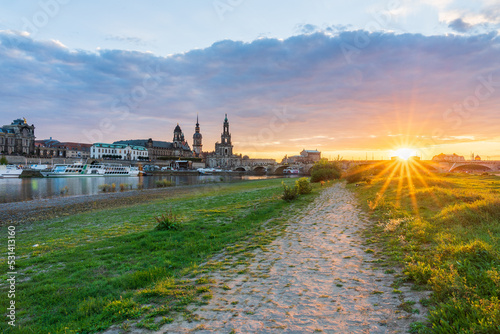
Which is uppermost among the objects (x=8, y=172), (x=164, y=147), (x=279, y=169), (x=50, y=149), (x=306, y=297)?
(x=164, y=147)

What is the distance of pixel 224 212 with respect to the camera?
15.6 metres

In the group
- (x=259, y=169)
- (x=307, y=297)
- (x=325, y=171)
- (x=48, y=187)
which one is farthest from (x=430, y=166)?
(x=259, y=169)

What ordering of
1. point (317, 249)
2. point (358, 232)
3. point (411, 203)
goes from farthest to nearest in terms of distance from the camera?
1. point (411, 203)
2. point (358, 232)
3. point (317, 249)

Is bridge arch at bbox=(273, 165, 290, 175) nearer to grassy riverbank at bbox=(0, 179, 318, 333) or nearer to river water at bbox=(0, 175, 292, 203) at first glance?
river water at bbox=(0, 175, 292, 203)

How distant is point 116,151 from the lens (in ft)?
490

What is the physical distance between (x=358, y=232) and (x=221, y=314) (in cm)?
702

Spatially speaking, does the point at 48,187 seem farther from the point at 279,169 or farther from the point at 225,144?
the point at 225,144

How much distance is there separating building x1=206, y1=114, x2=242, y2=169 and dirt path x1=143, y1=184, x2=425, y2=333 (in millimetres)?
152300

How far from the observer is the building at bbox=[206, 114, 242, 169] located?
544 ft

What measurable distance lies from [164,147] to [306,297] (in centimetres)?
19214

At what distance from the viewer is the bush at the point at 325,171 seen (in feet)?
140

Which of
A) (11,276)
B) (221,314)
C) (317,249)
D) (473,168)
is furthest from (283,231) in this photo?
(473,168)

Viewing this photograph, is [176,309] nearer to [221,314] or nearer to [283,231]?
[221,314]

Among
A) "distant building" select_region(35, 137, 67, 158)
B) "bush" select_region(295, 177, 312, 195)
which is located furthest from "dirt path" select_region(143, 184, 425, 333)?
"distant building" select_region(35, 137, 67, 158)
